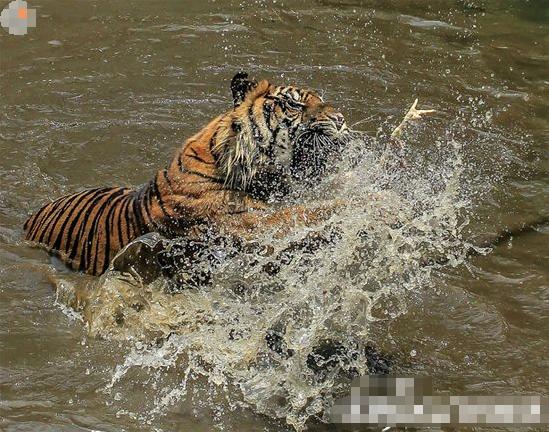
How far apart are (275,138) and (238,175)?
0.88 ft

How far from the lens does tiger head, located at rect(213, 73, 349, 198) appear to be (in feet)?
11.1

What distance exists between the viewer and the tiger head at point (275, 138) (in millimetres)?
3396

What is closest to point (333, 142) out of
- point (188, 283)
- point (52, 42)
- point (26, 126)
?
point (188, 283)

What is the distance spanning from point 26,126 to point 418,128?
9.27 ft

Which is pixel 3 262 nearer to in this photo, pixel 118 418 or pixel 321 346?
pixel 118 418

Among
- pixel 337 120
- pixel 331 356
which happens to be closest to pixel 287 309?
pixel 331 356

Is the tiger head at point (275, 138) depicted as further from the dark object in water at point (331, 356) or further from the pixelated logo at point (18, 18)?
the pixelated logo at point (18, 18)

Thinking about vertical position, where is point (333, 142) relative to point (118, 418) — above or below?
above

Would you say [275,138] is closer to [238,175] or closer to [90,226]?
[238,175]

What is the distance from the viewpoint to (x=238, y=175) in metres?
3.37

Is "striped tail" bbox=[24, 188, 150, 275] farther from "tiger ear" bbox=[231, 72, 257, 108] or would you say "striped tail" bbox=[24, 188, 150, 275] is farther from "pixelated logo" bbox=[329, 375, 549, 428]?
"pixelated logo" bbox=[329, 375, 549, 428]

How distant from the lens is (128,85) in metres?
6.18

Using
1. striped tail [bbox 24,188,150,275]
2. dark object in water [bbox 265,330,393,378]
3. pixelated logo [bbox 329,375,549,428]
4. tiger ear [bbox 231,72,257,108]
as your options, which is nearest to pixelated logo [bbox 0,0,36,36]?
striped tail [bbox 24,188,150,275]

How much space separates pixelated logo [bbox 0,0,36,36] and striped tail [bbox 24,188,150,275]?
149 inches
